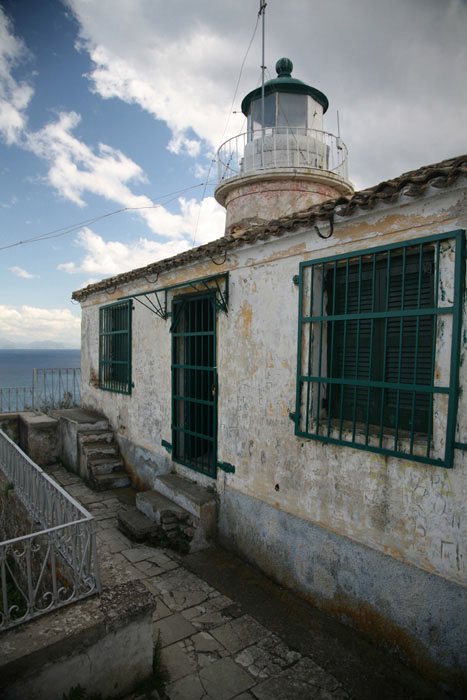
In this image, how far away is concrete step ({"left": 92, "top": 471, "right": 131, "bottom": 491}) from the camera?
25.7 ft

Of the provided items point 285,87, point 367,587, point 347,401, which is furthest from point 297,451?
point 285,87

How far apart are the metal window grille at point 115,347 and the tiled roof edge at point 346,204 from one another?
8.07 feet

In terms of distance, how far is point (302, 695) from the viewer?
324 cm

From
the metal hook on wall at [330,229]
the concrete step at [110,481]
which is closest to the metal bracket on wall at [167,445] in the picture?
the concrete step at [110,481]

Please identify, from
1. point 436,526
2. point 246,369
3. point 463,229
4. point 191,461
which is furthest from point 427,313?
point 191,461

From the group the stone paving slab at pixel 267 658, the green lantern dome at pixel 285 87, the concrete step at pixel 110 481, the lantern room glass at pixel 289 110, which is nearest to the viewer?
the stone paving slab at pixel 267 658

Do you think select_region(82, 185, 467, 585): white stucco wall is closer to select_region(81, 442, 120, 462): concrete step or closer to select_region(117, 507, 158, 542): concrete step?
select_region(117, 507, 158, 542): concrete step

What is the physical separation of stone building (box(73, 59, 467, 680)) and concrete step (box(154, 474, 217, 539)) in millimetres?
124

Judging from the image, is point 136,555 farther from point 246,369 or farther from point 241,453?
point 246,369

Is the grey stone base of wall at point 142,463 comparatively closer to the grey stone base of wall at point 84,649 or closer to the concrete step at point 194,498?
the concrete step at point 194,498

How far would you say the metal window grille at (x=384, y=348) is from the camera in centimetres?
328

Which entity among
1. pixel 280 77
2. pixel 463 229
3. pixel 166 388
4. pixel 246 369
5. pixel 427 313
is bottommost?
pixel 166 388

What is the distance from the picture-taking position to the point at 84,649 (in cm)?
286

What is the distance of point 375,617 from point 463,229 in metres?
3.51
